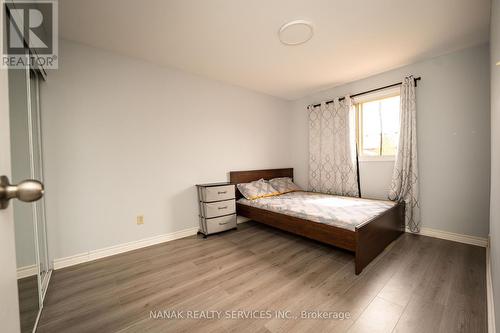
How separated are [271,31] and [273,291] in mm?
2460

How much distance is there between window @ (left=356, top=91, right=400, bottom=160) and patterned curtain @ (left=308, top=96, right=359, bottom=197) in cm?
19

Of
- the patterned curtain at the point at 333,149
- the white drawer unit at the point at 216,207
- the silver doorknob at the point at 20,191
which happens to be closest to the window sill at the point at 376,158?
the patterned curtain at the point at 333,149

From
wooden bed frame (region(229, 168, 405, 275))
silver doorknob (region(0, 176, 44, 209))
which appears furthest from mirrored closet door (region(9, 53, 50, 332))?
wooden bed frame (region(229, 168, 405, 275))

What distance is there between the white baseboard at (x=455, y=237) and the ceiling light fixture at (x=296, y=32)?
2916mm

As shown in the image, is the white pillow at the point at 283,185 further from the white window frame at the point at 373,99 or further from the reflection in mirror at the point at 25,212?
the reflection in mirror at the point at 25,212

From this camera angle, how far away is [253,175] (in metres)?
3.60

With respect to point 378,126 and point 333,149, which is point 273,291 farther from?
point 378,126

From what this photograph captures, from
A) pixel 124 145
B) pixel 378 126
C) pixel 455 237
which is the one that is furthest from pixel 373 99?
pixel 124 145

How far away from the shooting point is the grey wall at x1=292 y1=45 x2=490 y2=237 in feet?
7.48

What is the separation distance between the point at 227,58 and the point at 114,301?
2.76 m

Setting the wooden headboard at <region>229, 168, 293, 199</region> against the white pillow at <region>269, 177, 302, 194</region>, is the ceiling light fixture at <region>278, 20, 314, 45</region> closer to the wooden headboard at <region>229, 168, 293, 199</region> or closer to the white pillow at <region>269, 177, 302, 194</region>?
the wooden headboard at <region>229, 168, 293, 199</region>

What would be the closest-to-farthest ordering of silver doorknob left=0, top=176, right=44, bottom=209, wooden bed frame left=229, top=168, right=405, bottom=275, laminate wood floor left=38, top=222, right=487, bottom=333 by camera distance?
1. silver doorknob left=0, top=176, right=44, bottom=209
2. laminate wood floor left=38, top=222, right=487, bottom=333
3. wooden bed frame left=229, top=168, right=405, bottom=275

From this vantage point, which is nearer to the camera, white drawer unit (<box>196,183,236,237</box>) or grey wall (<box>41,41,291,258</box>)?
grey wall (<box>41,41,291,258</box>)

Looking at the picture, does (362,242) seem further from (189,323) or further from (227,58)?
(227,58)
